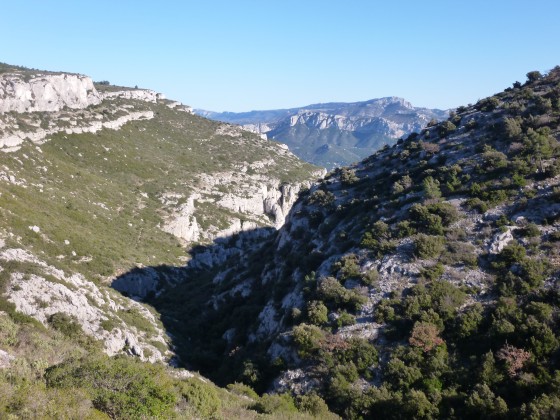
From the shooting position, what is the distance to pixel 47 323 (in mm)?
28000

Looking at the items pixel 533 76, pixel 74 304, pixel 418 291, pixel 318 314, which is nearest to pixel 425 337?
pixel 418 291

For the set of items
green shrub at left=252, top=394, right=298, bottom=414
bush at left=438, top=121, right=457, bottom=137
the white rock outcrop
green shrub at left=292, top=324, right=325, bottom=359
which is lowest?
green shrub at left=252, top=394, right=298, bottom=414

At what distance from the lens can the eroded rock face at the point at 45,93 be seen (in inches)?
3396

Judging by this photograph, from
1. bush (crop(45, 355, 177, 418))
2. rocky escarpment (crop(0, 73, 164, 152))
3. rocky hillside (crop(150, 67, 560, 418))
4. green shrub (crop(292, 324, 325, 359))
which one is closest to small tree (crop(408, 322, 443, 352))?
rocky hillside (crop(150, 67, 560, 418))

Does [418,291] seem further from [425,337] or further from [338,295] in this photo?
[338,295]

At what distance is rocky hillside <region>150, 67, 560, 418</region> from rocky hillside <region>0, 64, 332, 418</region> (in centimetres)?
450

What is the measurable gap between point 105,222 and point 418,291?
51.7 m

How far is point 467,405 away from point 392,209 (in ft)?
A: 66.1

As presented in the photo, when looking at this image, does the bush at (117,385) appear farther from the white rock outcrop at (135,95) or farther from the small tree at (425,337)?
the white rock outcrop at (135,95)

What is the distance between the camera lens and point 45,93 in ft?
310

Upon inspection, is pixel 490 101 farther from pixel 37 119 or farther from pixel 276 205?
pixel 37 119

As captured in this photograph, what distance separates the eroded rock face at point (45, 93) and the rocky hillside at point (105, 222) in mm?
293

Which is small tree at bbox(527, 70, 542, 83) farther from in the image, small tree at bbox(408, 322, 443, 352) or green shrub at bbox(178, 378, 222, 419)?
green shrub at bbox(178, 378, 222, 419)

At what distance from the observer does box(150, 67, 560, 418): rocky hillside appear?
69.4 feet
